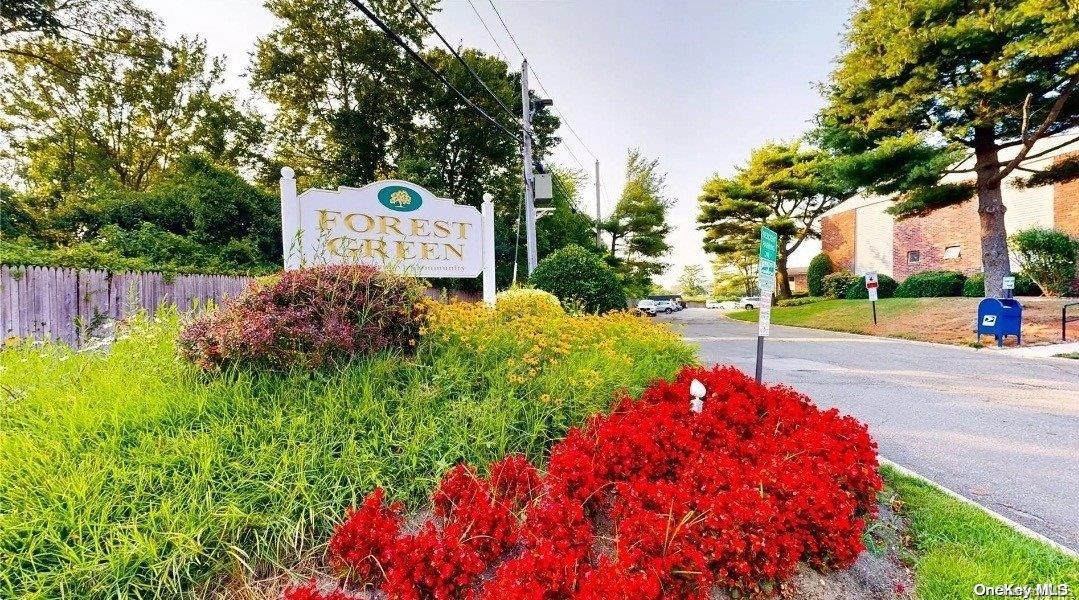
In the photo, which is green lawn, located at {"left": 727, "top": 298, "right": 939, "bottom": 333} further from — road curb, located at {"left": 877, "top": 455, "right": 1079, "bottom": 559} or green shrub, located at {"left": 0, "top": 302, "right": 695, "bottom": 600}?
green shrub, located at {"left": 0, "top": 302, "right": 695, "bottom": 600}

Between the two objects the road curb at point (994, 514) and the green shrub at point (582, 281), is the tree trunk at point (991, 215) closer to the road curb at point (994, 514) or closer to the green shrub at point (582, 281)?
the green shrub at point (582, 281)

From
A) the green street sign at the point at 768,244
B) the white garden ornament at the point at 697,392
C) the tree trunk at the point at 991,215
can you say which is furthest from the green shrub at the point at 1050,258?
the white garden ornament at the point at 697,392

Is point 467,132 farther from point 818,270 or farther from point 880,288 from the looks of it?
point 818,270

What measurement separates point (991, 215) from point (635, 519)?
45.5 feet

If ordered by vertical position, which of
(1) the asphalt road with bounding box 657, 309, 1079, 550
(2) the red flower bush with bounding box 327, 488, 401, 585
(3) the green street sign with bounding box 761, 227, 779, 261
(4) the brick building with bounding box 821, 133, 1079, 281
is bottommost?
(1) the asphalt road with bounding box 657, 309, 1079, 550

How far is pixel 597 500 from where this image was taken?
5.96 ft

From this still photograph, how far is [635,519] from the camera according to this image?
153cm

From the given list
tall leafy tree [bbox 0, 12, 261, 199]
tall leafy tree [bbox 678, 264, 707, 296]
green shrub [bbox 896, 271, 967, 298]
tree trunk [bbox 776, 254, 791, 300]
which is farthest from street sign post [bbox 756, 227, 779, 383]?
tall leafy tree [bbox 678, 264, 707, 296]

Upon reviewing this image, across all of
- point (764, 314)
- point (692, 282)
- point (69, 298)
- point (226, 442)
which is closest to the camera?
point (226, 442)

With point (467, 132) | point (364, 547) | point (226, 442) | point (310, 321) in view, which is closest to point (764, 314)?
point (364, 547)

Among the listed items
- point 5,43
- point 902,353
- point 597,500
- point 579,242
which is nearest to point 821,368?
point 902,353

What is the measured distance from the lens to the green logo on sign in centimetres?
472

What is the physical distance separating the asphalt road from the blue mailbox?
726mm
